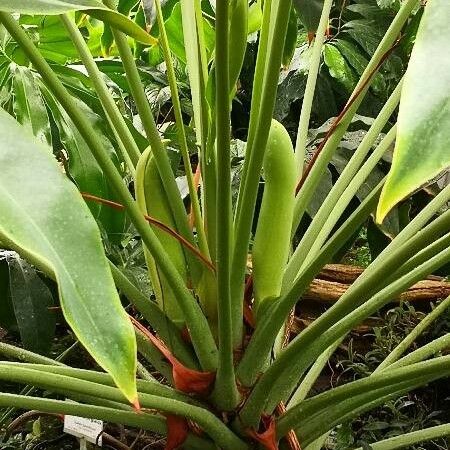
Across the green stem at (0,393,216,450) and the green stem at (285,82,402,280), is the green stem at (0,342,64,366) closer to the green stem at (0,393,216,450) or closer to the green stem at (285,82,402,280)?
the green stem at (0,393,216,450)

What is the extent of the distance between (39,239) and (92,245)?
3 centimetres

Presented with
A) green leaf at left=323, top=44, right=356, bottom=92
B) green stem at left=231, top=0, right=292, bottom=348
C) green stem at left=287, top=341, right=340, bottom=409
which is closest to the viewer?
green stem at left=231, top=0, right=292, bottom=348

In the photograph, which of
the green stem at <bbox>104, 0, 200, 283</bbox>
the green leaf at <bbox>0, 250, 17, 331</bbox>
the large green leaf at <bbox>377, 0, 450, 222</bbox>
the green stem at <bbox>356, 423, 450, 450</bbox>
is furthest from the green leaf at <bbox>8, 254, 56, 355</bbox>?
the large green leaf at <bbox>377, 0, 450, 222</bbox>

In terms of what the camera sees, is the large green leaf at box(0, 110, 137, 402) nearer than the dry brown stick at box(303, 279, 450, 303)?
Yes

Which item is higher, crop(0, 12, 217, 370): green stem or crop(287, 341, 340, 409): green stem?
crop(0, 12, 217, 370): green stem

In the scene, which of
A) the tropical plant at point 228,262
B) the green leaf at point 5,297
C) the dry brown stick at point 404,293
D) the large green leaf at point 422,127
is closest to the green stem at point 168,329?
the tropical plant at point 228,262

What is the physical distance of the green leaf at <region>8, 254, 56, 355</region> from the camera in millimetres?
899

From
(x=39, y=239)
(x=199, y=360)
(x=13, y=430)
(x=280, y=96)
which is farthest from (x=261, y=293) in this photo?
(x=280, y=96)

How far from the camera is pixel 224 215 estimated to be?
514 mm

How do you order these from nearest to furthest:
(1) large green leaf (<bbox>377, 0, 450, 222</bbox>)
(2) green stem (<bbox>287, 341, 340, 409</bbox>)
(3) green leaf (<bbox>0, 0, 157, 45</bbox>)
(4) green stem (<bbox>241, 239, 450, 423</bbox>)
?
(1) large green leaf (<bbox>377, 0, 450, 222</bbox>), (3) green leaf (<bbox>0, 0, 157, 45</bbox>), (4) green stem (<bbox>241, 239, 450, 423</bbox>), (2) green stem (<bbox>287, 341, 340, 409</bbox>)

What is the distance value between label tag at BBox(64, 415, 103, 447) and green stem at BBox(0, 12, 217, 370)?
10.8 inches

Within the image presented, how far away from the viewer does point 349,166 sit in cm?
76

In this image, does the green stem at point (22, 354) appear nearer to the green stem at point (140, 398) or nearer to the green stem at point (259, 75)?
the green stem at point (140, 398)

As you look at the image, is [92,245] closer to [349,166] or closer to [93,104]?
[349,166]
